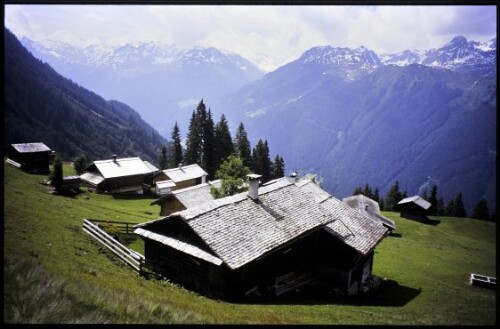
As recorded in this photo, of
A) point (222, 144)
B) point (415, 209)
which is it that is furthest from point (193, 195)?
point (415, 209)

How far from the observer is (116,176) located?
6962 centimetres

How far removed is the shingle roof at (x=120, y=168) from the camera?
69312mm

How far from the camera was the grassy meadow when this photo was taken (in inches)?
290

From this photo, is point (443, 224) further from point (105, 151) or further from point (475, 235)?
point (105, 151)

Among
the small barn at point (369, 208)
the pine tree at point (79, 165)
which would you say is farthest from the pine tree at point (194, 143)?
the small barn at point (369, 208)

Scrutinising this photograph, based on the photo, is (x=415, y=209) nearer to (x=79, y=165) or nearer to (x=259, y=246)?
(x=259, y=246)

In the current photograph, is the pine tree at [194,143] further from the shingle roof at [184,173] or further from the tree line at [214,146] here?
the shingle roof at [184,173]

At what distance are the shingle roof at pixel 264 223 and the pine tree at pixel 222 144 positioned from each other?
58.1m

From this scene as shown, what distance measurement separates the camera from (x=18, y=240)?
1708 centimetres

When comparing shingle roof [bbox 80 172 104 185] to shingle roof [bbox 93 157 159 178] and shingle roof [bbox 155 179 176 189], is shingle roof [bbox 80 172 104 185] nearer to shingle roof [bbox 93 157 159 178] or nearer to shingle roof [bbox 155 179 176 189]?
shingle roof [bbox 93 157 159 178]

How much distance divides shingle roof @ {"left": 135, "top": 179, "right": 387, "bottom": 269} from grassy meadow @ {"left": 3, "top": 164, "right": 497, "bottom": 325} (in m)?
2.81

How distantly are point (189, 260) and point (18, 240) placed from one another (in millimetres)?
8475

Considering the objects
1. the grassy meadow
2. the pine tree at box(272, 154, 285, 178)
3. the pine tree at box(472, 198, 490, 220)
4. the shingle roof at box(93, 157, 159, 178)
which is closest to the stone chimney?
the grassy meadow

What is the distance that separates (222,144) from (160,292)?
69379 mm
